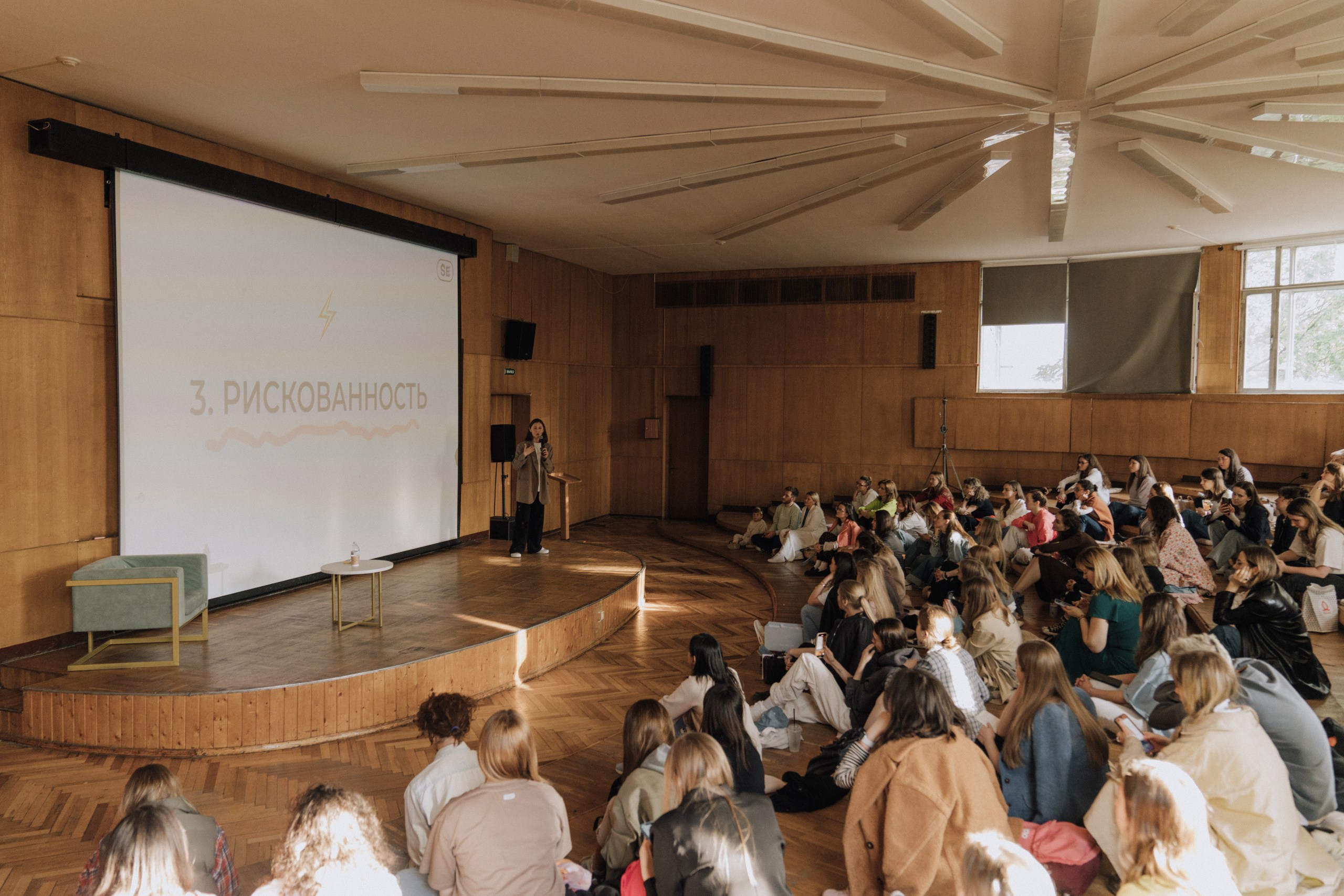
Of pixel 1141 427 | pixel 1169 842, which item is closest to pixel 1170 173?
pixel 1141 427

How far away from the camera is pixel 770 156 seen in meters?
6.91

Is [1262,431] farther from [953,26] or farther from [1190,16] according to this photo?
[953,26]

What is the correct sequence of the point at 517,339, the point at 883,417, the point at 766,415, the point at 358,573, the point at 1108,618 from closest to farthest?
the point at 1108,618
the point at 358,573
the point at 517,339
the point at 883,417
the point at 766,415

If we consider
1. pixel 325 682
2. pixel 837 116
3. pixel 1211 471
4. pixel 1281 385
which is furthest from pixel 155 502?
pixel 1281 385

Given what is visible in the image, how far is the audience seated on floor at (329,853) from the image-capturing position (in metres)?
2.07

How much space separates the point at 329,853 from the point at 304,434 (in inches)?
228

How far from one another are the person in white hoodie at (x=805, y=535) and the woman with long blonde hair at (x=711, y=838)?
778cm

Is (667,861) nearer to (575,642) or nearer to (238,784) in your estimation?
(238,784)

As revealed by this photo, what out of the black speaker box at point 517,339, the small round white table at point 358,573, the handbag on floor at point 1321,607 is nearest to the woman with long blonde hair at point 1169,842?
the small round white table at point 358,573

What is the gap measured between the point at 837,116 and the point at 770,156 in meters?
1.12

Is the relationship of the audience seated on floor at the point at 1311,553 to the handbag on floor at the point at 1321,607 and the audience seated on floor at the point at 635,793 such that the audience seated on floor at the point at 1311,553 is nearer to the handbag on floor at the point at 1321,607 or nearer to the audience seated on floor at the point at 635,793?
the handbag on floor at the point at 1321,607

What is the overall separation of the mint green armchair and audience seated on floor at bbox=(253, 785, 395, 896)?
3630mm

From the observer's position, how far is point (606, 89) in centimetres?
519

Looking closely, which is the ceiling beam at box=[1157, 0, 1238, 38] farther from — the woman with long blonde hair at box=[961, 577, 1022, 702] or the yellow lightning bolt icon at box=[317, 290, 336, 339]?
the yellow lightning bolt icon at box=[317, 290, 336, 339]
